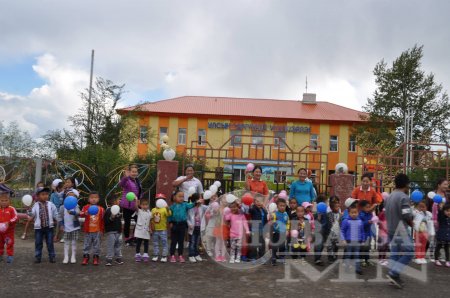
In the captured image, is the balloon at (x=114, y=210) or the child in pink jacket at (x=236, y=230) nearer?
the balloon at (x=114, y=210)

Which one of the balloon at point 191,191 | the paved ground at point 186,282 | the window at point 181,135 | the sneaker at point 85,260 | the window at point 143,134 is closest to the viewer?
the paved ground at point 186,282

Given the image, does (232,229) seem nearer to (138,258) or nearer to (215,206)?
(215,206)

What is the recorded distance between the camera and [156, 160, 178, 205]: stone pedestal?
29.0 feet

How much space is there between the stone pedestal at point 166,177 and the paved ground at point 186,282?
7.54 feet

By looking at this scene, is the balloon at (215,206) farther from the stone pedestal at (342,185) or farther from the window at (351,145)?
the window at (351,145)

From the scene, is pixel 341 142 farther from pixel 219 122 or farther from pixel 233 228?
pixel 233 228

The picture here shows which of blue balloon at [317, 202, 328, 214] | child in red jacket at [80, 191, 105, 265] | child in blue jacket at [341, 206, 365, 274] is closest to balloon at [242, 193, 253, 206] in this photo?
blue balloon at [317, 202, 328, 214]

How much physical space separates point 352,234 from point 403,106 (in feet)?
87.5

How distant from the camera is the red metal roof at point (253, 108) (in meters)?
36.4

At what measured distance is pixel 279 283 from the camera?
5.66 m

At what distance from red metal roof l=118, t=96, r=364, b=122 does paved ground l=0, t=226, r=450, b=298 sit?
97.1 feet

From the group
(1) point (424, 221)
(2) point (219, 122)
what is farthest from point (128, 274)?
(2) point (219, 122)

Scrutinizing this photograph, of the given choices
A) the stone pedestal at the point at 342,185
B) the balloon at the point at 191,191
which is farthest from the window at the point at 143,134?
the balloon at the point at 191,191

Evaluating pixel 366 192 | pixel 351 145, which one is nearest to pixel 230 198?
pixel 366 192
